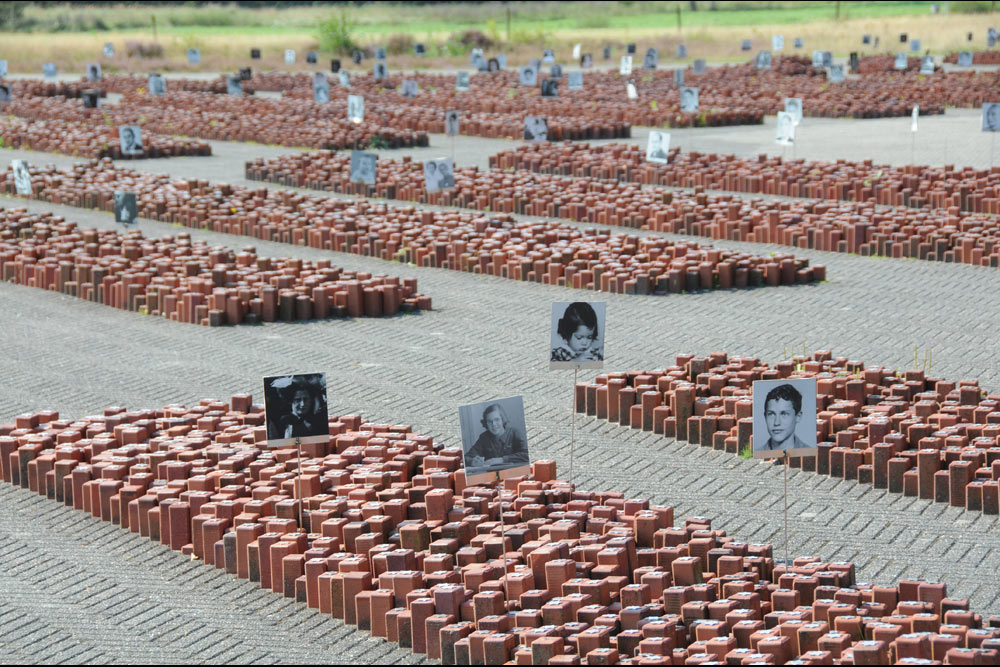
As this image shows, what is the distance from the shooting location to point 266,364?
Result: 16203mm

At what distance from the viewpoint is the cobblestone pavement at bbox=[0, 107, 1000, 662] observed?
9391 mm

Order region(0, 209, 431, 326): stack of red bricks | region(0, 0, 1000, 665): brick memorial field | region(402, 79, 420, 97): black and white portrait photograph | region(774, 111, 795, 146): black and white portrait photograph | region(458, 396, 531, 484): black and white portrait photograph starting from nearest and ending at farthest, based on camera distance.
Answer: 1. region(0, 0, 1000, 665): brick memorial field
2. region(458, 396, 531, 484): black and white portrait photograph
3. region(0, 209, 431, 326): stack of red bricks
4. region(774, 111, 795, 146): black and white portrait photograph
5. region(402, 79, 420, 97): black and white portrait photograph

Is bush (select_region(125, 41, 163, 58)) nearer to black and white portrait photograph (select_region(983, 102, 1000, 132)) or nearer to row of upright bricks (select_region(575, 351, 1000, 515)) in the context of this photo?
black and white portrait photograph (select_region(983, 102, 1000, 132))

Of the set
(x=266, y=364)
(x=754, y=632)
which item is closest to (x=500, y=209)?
(x=266, y=364)

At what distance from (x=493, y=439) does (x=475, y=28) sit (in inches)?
3559

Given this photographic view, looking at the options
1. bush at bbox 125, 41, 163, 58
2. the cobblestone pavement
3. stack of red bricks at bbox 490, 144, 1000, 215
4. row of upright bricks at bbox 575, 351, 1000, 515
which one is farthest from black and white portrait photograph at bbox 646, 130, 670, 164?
bush at bbox 125, 41, 163, 58

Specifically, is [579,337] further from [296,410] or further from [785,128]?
[785,128]

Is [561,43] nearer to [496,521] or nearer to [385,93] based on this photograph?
[385,93]

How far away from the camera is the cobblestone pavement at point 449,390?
9391 millimetres

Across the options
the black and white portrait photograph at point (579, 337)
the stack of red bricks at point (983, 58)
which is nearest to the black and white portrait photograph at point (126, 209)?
the black and white portrait photograph at point (579, 337)

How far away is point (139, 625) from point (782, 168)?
2135 cm

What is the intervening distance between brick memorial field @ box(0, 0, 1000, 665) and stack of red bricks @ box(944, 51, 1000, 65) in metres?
23.0

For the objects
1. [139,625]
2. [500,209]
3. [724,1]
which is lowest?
[139,625]

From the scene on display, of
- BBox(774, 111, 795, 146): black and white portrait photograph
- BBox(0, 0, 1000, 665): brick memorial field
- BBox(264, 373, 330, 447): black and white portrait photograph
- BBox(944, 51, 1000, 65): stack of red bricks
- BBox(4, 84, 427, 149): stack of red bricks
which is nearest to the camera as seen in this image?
BBox(0, 0, 1000, 665): brick memorial field
